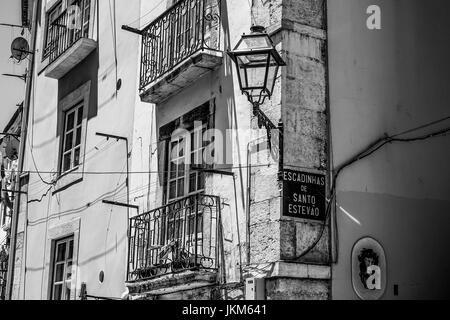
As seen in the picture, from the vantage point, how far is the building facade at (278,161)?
335 inches

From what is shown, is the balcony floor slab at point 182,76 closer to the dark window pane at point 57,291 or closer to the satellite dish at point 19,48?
the dark window pane at point 57,291

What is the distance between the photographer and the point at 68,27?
14.3m

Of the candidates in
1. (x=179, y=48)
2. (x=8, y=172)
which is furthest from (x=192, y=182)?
(x=8, y=172)

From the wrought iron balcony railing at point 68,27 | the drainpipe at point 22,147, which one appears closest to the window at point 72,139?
the wrought iron balcony railing at point 68,27

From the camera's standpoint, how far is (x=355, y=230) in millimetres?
8711

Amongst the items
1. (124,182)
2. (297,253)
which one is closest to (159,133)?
(124,182)

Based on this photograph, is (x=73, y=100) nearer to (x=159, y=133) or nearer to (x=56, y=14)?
(x=56, y=14)

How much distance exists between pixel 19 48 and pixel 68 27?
2536mm

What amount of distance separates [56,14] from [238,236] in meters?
8.13

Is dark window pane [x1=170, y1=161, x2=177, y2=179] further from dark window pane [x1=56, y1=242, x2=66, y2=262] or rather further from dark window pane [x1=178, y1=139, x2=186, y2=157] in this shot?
dark window pane [x1=56, y1=242, x2=66, y2=262]

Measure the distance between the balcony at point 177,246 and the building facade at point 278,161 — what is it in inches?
1.1

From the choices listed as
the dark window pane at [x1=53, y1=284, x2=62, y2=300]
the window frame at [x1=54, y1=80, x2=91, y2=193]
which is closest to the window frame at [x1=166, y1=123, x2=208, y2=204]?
the window frame at [x1=54, y1=80, x2=91, y2=193]

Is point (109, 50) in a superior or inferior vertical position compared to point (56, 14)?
inferior

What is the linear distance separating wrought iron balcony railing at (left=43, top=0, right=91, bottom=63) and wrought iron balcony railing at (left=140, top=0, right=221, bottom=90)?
3116 millimetres
